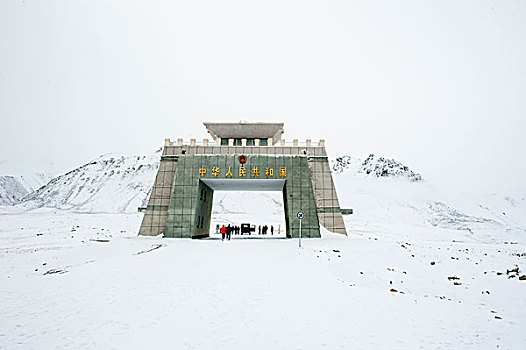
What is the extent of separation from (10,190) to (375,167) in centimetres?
15683

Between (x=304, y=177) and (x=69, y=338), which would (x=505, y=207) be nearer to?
(x=304, y=177)

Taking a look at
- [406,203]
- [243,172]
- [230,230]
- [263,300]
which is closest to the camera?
[263,300]

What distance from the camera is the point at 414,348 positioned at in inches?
233

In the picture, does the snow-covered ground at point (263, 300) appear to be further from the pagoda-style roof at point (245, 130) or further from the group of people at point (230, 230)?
the pagoda-style roof at point (245, 130)

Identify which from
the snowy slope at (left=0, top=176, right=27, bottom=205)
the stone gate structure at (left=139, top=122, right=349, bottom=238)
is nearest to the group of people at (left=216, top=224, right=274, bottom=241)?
the stone gate structure at (left=139, top=122, right=349, bottom=238)

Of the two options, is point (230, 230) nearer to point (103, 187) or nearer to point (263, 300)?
point (263, 300)

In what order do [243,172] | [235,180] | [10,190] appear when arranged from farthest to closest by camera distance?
[10,190], [235,180], [243,172]

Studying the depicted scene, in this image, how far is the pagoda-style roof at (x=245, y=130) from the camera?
106ft

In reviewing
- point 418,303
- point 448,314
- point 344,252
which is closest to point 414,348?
point 448,314

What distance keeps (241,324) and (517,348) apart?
533cm

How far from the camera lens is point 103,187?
376ft

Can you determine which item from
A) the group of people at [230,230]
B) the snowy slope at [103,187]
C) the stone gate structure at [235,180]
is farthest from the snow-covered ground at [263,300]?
the snowy slope at [103,187]

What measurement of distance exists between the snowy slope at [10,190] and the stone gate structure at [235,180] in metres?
127

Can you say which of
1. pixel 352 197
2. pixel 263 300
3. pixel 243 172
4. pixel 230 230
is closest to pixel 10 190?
pixel 352 197
